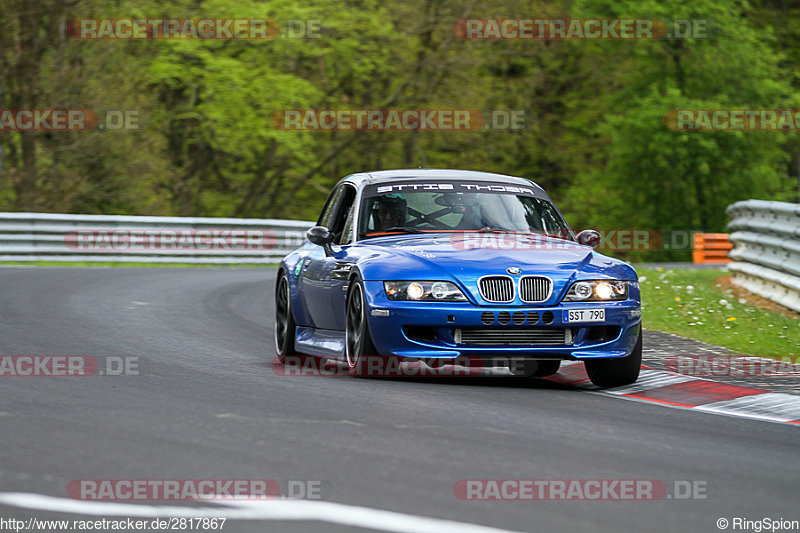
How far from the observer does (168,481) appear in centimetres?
549

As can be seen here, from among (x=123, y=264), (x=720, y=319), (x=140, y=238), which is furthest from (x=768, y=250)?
(x=123, y=264)

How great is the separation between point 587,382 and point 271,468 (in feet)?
14.7

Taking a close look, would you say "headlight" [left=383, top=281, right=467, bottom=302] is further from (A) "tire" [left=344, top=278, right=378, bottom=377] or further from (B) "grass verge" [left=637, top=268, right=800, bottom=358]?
(B) "grass verge" [left=637, top=268, right=800, bottom=358]

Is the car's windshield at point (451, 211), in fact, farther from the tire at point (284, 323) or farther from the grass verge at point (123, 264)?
the grass verge at point (123, 264)

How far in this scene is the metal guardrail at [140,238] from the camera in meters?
25.5

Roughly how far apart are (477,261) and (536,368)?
166cm

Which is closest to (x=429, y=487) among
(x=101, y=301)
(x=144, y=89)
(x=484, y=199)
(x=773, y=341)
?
(x=484, y=199)

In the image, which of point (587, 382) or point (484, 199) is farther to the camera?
point (484, 199)

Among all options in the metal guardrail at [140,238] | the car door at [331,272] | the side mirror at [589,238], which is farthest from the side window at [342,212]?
Result: the metal guardrail at [140,238]

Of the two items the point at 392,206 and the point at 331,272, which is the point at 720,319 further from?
the point at 331,272

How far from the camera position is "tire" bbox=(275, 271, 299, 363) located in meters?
10.9

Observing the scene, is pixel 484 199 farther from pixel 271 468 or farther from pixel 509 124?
pixel 509 124

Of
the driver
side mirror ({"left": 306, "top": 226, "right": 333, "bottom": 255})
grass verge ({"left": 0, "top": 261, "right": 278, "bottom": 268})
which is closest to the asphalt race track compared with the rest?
side mirror ({"left": 306, "top": 226, "right": 333, "bottom": 255})

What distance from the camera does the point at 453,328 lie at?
29.0ft
